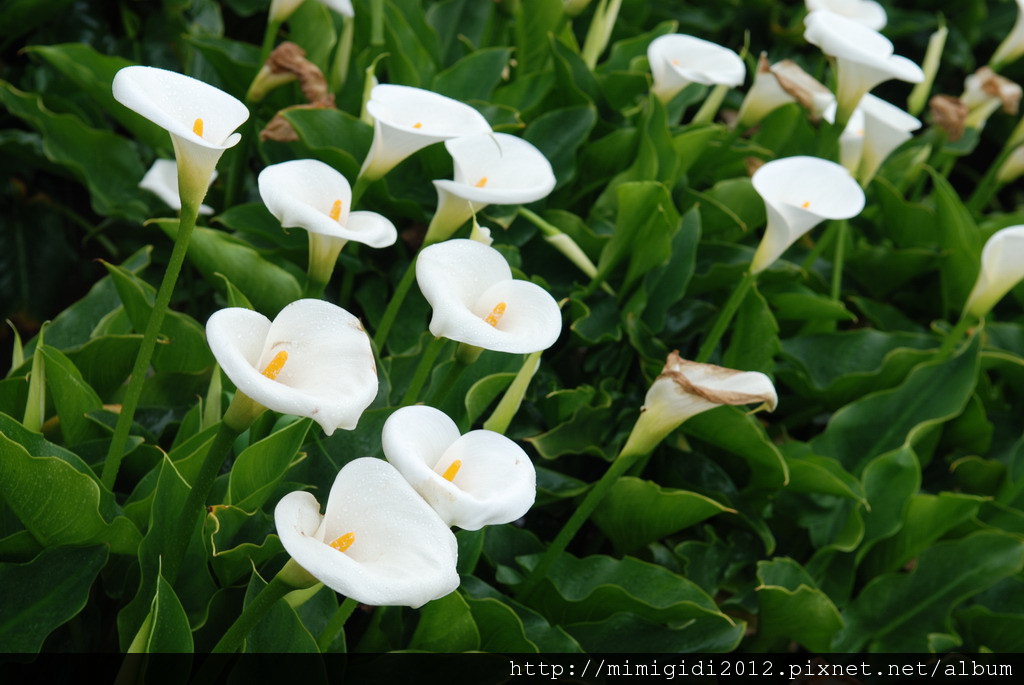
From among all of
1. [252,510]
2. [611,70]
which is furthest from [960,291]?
[252,510]

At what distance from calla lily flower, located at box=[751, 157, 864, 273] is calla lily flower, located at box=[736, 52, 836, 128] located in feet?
0.71

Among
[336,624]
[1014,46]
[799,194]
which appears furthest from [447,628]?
[1014,46]

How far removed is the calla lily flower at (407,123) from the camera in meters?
0.98

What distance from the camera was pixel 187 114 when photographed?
820 millimetres

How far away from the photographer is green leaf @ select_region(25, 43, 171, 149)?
4.48 ft

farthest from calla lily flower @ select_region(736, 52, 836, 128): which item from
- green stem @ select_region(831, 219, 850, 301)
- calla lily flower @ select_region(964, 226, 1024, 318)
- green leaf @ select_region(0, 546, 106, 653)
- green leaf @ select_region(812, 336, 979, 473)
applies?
green leaf @ select_region(0, 546, 106, 653)

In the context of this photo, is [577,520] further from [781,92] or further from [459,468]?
[781,92]

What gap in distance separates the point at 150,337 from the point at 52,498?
0.15 m

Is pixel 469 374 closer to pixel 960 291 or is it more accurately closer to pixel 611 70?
pixel 611 70

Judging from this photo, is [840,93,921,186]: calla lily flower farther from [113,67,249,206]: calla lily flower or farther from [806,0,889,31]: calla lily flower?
[113,67,249,206]: calla lily flower

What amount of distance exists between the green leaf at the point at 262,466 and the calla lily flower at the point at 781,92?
2.92ft

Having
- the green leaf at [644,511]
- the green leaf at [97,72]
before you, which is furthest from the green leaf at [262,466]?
the green leaf at [97,72]

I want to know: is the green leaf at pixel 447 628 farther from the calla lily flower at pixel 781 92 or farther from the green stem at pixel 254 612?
the calla lily flower at pixel 781 92

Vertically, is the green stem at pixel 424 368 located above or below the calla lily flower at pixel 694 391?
below
